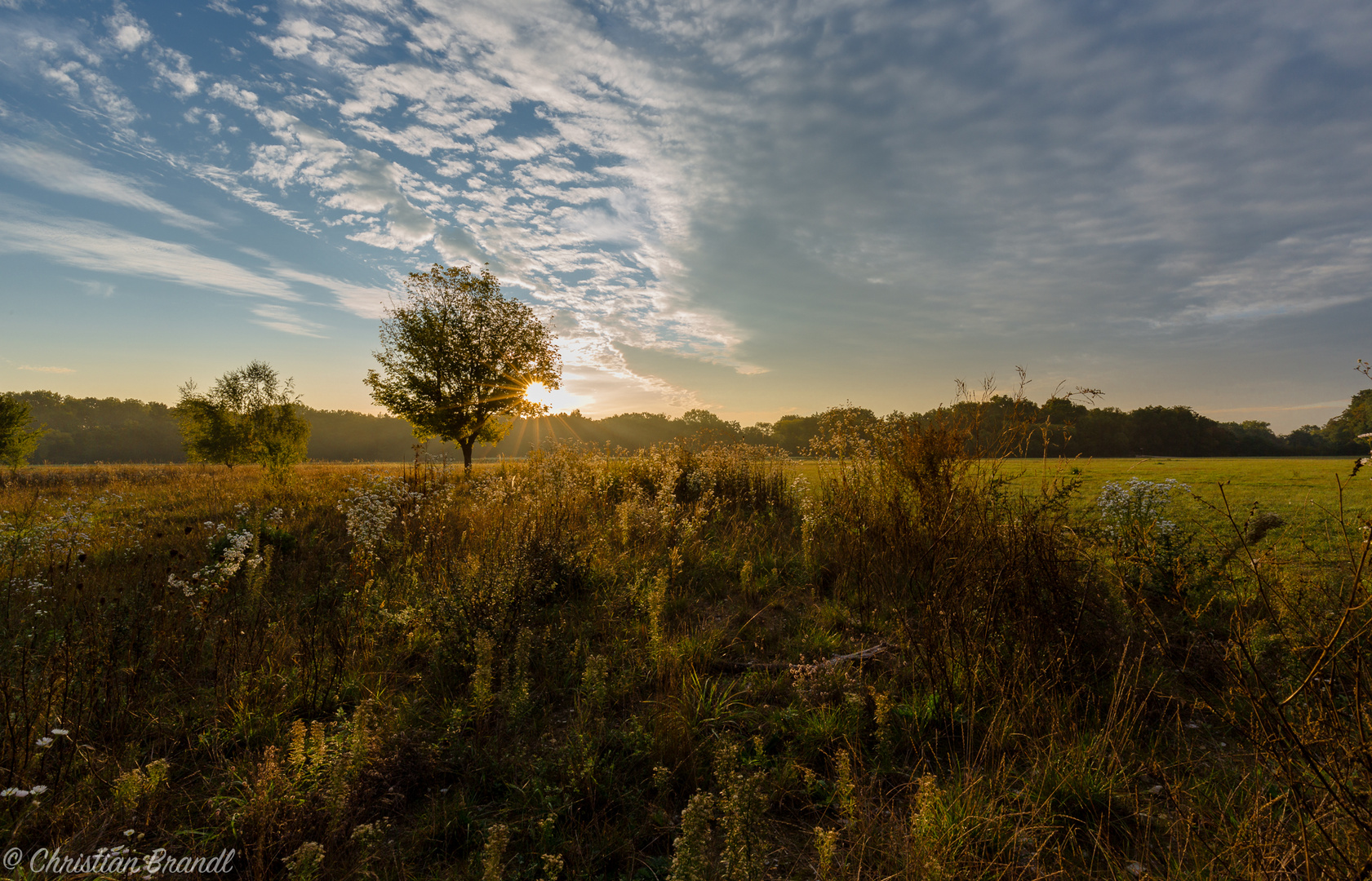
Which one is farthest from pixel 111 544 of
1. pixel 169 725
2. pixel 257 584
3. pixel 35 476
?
pixel 35 476

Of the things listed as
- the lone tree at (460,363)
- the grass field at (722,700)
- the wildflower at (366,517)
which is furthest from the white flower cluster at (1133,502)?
the lone tree at (460,363)

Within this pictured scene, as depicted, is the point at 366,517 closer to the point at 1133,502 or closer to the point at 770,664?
the point at 770,664

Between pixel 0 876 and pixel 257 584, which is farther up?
pixel 257 584

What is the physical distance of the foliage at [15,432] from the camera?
25.1m

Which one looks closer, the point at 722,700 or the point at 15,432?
the point at 722,700

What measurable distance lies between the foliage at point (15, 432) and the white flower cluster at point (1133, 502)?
39.5 m

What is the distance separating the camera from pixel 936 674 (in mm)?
3783

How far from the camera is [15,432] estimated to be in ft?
83.0

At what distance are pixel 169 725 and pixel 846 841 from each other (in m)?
4.17

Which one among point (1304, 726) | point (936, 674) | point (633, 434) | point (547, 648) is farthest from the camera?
point (633, 434)

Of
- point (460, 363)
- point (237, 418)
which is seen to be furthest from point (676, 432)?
point (237, 418)

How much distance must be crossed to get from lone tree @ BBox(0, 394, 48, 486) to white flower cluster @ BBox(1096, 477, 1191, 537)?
39.9m

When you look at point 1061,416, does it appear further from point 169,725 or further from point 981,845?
point 169,725

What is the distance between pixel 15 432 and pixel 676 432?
32.4 meters
